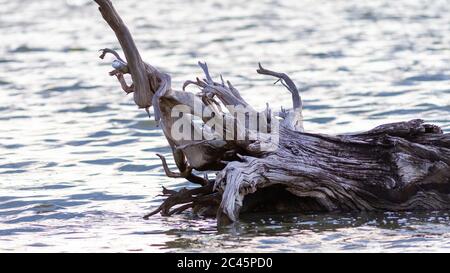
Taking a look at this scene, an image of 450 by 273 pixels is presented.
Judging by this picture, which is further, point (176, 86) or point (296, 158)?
point (176, 86)

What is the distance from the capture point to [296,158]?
815cm

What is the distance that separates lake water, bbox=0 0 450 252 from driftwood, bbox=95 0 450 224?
16 centimetres

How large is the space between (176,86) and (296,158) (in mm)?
6578

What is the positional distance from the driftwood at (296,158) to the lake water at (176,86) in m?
0.16

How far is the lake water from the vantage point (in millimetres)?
7992

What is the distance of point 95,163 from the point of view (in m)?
10.9

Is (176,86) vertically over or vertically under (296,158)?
under

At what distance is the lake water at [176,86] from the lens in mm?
7992

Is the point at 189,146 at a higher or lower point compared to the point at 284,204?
higher

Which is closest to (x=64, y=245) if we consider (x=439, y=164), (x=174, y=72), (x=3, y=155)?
(x=439, y=164)

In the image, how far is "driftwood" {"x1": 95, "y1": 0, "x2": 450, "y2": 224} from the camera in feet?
26.4

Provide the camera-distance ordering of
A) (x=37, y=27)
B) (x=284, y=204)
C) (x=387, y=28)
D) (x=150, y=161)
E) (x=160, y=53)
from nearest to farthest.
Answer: (x=284, y=204) < (x=150, y=161) < (x=160, y=53) < (x=387, y=28) < (x=37, y=27)

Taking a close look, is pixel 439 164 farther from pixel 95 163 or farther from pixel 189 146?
pixel 95 163

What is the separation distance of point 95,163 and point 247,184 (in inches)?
132
